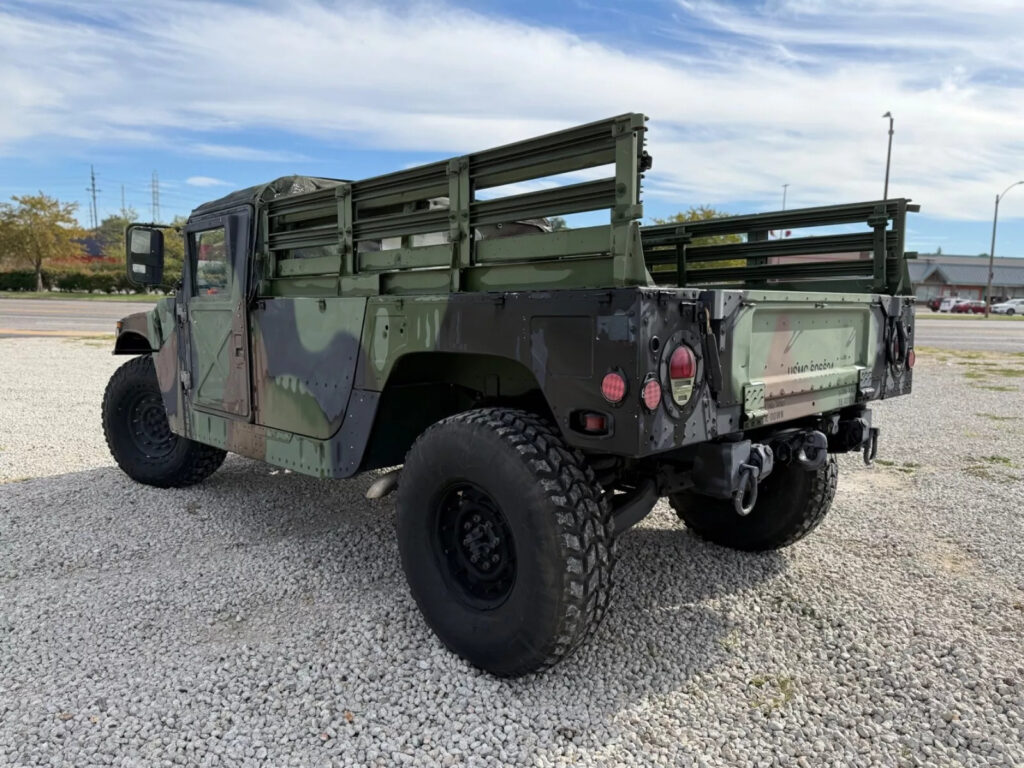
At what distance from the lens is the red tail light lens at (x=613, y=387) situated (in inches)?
99.0

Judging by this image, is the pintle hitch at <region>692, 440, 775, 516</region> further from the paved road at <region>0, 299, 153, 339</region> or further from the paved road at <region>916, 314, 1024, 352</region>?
the paved road at <region>916, 314, 1024, 352</region>

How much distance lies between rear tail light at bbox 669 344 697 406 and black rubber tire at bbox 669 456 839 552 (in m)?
1.56

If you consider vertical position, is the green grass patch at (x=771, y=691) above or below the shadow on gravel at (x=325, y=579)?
below

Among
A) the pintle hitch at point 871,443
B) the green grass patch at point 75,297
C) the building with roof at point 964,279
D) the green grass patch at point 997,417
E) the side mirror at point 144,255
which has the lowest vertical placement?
the green grass patch at point 997,417

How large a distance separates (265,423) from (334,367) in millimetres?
737

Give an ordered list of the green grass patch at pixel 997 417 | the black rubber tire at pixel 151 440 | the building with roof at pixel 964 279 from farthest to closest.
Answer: the building with roof at pixel 964 279
the green grass patch at pixel 997 417
the black rubber tire at pixel 151 440

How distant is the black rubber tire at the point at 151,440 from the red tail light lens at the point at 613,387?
11.7 feet

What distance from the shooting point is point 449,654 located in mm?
3098

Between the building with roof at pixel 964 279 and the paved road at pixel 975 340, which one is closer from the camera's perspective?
the paved road at pixel 975 340

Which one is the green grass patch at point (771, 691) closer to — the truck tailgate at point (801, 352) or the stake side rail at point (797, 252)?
the truck tailgate at point (801, 352)

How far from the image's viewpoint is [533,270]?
2896mm

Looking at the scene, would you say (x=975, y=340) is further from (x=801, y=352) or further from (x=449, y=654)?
(x=449, y=654)

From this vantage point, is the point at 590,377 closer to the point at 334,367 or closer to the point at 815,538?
the point at 334,367

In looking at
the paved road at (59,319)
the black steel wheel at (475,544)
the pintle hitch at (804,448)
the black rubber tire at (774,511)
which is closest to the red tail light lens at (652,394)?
the black steel wheel at (475,544)
